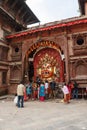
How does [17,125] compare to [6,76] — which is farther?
[6,76]

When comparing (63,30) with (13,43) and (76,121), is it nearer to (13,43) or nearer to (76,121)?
(13,43)

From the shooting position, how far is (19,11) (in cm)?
2206

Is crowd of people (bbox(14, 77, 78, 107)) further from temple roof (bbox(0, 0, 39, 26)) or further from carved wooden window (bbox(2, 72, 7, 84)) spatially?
temple roof (bbox(0, 0, 39, 26))

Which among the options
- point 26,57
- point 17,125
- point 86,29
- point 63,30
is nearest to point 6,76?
point 26,57

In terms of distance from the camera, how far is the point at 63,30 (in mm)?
15633

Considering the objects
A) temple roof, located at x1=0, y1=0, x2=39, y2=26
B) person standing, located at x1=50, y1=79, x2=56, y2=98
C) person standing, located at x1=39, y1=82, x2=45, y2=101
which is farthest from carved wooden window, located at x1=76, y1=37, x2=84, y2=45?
temple roof, located at x1=0, y1=0, x2=39, y2=26

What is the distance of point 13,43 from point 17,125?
40.4 ft

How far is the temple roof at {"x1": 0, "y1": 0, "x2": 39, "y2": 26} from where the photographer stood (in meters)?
19.9

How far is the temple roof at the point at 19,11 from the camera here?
19872 millimetres

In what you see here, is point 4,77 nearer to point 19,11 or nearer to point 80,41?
point 80,41

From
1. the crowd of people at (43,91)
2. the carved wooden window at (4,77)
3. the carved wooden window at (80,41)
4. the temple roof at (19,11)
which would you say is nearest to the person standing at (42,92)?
the crowd of people at (43,91)

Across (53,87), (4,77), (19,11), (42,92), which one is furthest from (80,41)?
(19,11)

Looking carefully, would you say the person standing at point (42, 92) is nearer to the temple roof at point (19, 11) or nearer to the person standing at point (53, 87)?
the person standing at point (53, 87)

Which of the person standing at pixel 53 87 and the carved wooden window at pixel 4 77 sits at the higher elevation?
the carved wooden window at pixel 4 77
